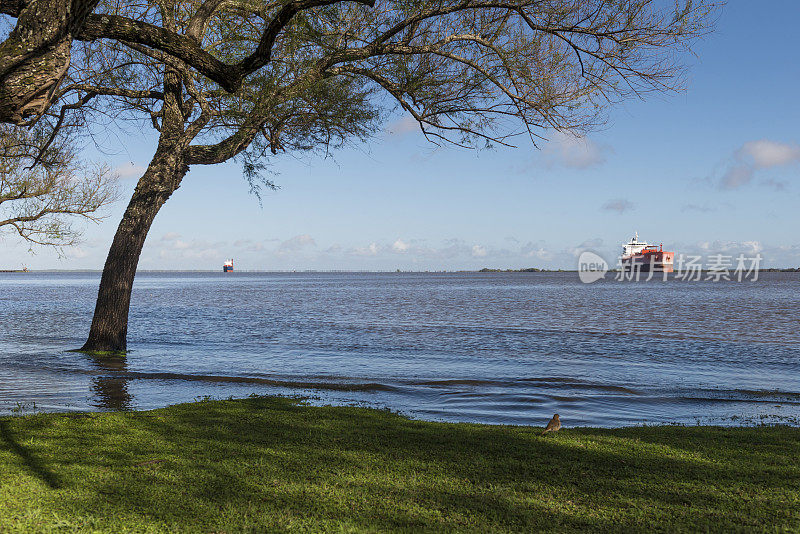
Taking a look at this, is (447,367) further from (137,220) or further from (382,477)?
(382,477)

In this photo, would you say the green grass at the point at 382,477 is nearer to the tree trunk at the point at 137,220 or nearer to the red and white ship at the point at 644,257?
the tree trunk at the point at 137,220

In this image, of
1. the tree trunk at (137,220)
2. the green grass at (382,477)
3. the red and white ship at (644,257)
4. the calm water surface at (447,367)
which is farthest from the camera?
the red and white ship at (644,257)

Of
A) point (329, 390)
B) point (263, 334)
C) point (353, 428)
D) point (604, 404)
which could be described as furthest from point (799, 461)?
point (263, 334)

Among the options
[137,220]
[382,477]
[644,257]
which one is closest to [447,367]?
[137,220]

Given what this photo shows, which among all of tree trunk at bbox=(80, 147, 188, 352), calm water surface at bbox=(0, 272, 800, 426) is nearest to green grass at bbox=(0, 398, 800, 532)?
calm water surface at bbox=(0, 272, 800, 426)

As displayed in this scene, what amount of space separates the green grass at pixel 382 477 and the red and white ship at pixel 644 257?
144 m

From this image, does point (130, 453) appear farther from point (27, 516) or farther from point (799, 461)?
point (799, 461)

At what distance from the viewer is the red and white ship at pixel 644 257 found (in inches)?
5531

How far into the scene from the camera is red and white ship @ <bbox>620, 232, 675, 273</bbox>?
14050 cm

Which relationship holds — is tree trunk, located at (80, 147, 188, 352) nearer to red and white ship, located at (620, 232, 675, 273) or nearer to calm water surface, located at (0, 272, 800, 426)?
calm water surface, located at (0, 272, 800, 426)

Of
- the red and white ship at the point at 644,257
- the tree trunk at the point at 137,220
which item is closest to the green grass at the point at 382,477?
the tree trunk at the point at 137,220

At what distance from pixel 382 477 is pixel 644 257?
151m

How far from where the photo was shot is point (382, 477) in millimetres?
4754

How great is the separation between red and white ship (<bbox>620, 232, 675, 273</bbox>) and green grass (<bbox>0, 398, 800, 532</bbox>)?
144 m
